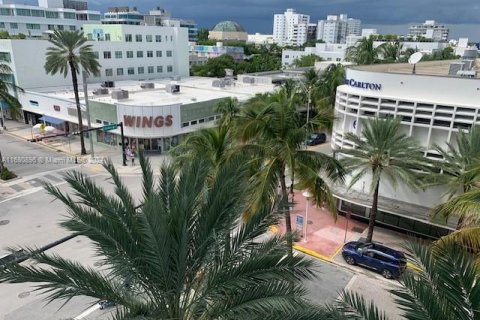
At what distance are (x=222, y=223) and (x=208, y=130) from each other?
789 cm

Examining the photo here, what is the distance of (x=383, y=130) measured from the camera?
1709 centimetres

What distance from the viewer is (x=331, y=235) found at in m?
21.2

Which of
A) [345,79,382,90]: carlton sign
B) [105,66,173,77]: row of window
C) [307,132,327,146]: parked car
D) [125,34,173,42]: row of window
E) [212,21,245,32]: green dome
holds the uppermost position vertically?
[212,21,245,32]: green dome

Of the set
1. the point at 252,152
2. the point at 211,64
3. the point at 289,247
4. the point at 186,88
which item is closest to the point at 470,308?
the point at 289,247

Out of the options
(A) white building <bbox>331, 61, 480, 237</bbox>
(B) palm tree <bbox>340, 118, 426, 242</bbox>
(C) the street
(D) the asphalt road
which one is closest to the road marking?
(C) the street

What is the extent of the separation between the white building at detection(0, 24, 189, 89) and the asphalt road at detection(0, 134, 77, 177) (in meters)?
12.4

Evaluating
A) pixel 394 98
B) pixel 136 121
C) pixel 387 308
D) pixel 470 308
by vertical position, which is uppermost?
pixel 394 98

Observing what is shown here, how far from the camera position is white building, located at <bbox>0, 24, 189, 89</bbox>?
45428mm

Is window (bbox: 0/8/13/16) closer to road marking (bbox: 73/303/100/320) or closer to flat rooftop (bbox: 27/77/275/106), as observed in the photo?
flat rooftop (bbox: 27/77/275/106)

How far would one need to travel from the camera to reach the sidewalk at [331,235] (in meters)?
19.6

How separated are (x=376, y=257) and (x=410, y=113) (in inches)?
313

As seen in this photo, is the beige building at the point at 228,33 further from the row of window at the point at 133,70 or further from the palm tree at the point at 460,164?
the palm tree at the point at 460,164

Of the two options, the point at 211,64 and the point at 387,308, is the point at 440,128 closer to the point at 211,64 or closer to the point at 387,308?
the point at 387,308

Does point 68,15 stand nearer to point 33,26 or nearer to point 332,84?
point 33,26
